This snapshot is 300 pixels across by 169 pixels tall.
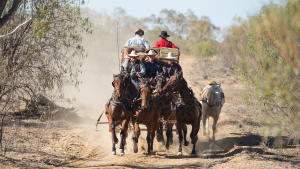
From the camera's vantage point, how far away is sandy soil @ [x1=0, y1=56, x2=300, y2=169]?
35.5 feet

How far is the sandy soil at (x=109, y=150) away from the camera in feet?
35.5

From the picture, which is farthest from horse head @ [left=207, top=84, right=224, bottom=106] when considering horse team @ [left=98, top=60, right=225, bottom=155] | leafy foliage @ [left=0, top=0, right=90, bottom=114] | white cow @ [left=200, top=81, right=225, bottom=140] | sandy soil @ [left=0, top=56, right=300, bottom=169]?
leafy foliage @ [left=0, top=0, right=90, bottom=114]

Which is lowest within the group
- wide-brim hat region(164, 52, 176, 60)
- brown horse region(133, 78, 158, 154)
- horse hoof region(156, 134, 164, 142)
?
horse hoof region(156, 134, 164, 142)

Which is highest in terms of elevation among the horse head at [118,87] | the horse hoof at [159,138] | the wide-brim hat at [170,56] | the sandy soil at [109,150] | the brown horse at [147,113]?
the wide-brim hat at [170,56]

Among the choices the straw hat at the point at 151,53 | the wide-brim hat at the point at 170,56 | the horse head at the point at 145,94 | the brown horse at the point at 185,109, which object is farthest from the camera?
the wide-brim hat at the point at 170,56

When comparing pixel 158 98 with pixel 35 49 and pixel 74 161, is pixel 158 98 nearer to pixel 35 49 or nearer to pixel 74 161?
pixel 74 161

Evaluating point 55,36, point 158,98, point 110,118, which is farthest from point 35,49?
point 158,98

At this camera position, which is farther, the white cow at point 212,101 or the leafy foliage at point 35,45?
the white cow at point 212,101

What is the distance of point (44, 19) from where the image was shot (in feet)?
37.8

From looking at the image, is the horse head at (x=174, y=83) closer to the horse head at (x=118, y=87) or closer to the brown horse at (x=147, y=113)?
the brown horse at (x=147, y=113)

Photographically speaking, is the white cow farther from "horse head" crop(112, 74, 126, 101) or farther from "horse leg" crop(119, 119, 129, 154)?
"horse head" crop(112, 74, 126, 101)

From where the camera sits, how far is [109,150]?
13.4m

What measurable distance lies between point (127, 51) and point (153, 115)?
9.45 feet

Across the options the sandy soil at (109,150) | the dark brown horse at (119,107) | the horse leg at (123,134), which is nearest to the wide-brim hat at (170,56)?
the dark brown horse at (119,107)
